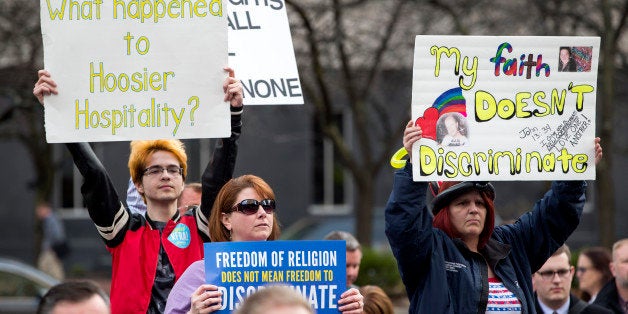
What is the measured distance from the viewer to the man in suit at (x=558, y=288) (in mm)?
6945

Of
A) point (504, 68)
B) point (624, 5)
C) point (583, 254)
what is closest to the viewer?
point (504, 68)

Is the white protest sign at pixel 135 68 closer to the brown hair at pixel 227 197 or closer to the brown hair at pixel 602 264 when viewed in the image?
the brown hair at pixel 227 197

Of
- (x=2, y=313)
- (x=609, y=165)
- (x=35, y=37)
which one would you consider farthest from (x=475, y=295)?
(x=35, y=37)

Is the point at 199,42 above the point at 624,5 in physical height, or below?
below

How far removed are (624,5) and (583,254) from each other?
6.89 meters

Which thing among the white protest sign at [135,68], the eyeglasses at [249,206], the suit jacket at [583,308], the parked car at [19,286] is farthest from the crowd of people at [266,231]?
the parked car at [19,286]

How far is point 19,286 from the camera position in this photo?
539 inches

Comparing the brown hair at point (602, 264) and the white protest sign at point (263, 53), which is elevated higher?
the white protest sign at point (263, 53)

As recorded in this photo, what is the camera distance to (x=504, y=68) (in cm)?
565

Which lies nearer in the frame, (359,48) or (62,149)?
(359,48)

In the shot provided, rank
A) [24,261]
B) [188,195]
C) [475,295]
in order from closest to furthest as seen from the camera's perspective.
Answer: [475,295], [188,195], [24,261]

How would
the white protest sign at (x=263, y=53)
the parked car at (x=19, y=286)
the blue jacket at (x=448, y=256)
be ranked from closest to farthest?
the blue jacket at (x=448, y=256) < the white protest sign at (x=263, y=53) < the parked car at (x=19, y=286)

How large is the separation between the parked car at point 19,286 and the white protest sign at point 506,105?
29.0 feet

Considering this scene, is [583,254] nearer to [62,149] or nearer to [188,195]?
[188,195]
